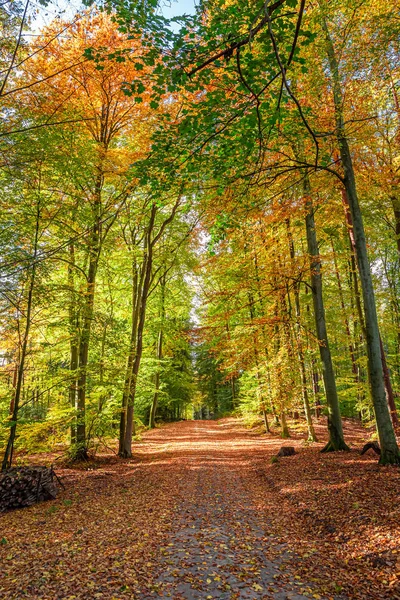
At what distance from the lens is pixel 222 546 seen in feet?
16.5

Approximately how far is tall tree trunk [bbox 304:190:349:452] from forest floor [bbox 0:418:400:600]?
89 cm

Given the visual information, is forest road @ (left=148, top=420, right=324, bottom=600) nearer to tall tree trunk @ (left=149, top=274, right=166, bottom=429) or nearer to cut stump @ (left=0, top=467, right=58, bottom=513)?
cut stump @ (left=0, top=467, right=58, bottom=513)

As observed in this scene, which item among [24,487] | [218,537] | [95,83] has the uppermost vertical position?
[95,83]

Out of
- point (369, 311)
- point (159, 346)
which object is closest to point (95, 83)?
point (369, 311)

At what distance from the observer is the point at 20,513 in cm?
683

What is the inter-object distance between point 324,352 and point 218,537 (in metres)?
7.09

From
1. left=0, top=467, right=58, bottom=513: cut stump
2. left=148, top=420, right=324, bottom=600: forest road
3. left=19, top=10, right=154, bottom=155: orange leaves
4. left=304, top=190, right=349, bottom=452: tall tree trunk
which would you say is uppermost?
left=19, top=10, right=154, bottom=155: orange leaves

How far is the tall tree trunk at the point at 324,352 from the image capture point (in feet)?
33.4

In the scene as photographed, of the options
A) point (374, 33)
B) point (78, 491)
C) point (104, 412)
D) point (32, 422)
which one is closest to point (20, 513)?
point (78, 491)

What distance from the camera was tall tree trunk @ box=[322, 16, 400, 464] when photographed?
733 cm

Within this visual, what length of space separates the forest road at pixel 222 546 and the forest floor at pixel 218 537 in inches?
0.8

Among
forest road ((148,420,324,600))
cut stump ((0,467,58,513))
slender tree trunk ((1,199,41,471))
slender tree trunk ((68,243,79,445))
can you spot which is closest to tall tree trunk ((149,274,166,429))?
slender tree trunk ((68,243,79,445))

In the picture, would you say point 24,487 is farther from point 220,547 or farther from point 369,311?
point 369,311

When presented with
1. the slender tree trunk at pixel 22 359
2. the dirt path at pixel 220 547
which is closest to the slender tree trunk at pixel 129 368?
the slender tree trunk at pixel 22 359
